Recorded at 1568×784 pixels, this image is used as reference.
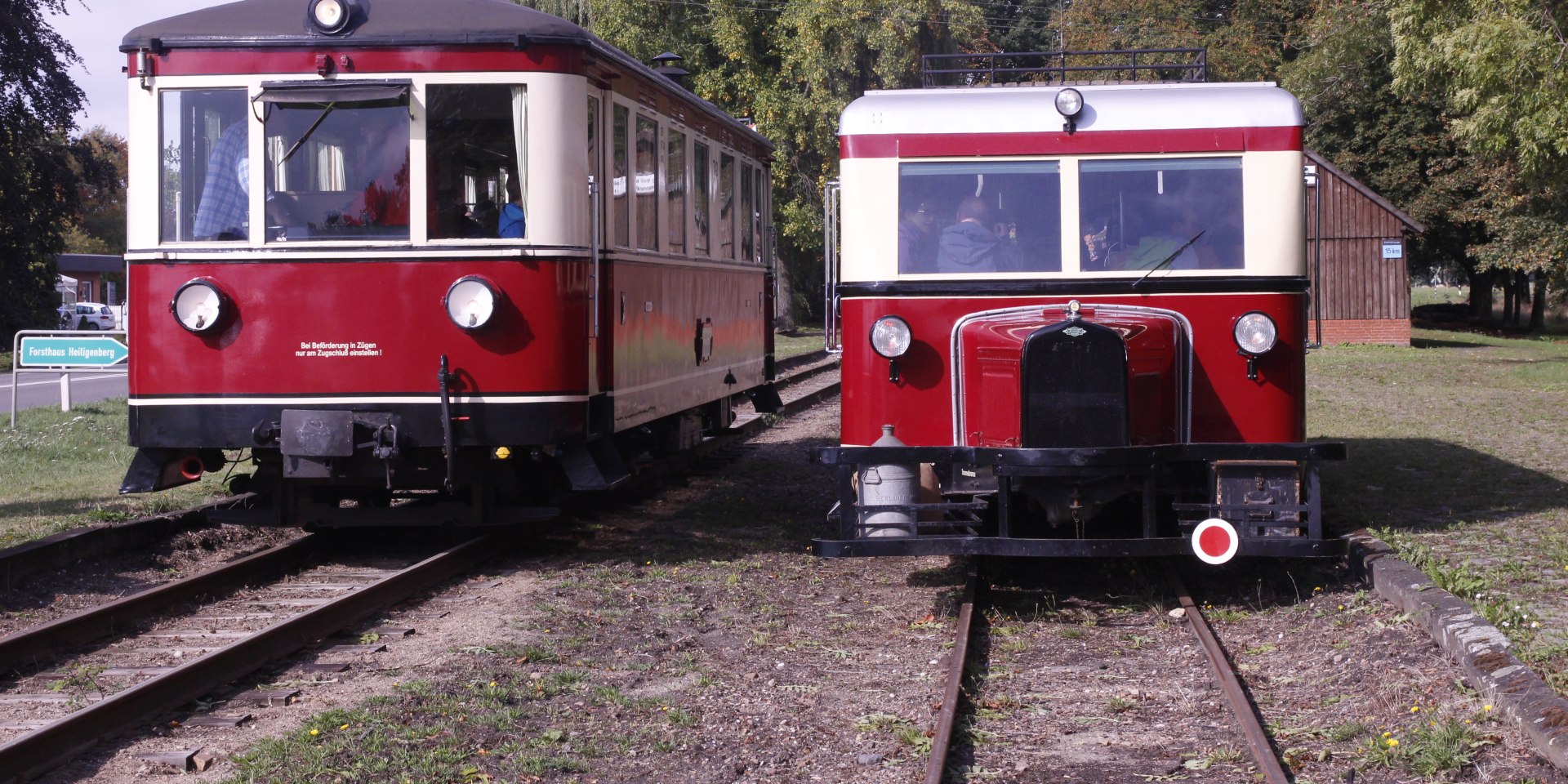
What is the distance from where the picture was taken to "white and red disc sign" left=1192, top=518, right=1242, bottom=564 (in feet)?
23.4

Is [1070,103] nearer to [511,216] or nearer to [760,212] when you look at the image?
Answer: [511,216]

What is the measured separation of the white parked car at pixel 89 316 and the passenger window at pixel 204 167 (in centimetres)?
4230

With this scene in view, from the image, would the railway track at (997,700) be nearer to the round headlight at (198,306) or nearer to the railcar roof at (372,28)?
the railcar roof at (372,28)

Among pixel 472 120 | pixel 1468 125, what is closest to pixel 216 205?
pixel 472 120

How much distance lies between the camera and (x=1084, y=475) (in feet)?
23.5

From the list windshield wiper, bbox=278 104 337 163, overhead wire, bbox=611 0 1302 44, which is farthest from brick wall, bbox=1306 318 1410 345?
windshield wiper, bbox=278 104 337 163

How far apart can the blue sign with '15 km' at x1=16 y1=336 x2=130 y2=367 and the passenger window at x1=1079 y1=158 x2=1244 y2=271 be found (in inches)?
501

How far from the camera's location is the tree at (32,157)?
97.6 feet

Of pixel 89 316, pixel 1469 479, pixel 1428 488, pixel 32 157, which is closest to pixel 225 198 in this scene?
pixel 1428 488

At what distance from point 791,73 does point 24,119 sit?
1732 centimetres

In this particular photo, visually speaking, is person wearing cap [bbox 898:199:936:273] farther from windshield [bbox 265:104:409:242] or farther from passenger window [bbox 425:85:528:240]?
windshield [bbox 265:104:409:242]

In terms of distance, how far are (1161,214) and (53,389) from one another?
75.8 ft

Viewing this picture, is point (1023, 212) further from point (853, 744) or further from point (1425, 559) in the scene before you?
point (853, 744)

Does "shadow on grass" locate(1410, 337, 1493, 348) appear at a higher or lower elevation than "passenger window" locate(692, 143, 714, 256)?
lower
